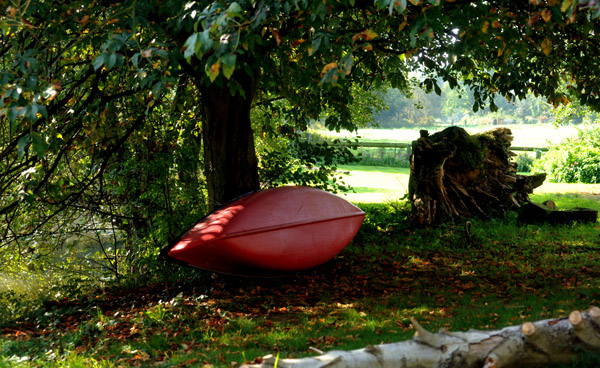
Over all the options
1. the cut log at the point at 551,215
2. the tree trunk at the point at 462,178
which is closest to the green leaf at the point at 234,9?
the tree trunk at the point at 462,178

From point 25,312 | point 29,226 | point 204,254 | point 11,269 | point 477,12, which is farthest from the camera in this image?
point 11,269

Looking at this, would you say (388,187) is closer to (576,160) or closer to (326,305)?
(576,160)

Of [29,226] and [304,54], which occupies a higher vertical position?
[304,54]

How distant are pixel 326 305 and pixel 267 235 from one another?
1.13m

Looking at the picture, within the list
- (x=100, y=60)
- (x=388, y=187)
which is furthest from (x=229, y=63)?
(x=388, y=187)

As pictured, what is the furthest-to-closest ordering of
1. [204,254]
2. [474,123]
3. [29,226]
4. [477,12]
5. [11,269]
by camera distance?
1. [474,123]
2. [11,269]
3. [29,226]
4. [204,254]
5. [477,12]

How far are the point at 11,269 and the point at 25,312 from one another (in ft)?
7.43

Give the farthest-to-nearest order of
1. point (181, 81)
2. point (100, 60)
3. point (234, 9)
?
point (181, 81)
point (100, 60)
point (234, 9)

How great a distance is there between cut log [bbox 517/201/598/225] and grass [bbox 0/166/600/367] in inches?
38.6

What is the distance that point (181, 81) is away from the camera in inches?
346

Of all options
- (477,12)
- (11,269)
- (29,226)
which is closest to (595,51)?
(477,12)

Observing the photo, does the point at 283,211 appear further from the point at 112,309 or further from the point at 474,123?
the point at 474,123

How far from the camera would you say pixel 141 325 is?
6.41m

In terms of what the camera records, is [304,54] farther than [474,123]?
No
